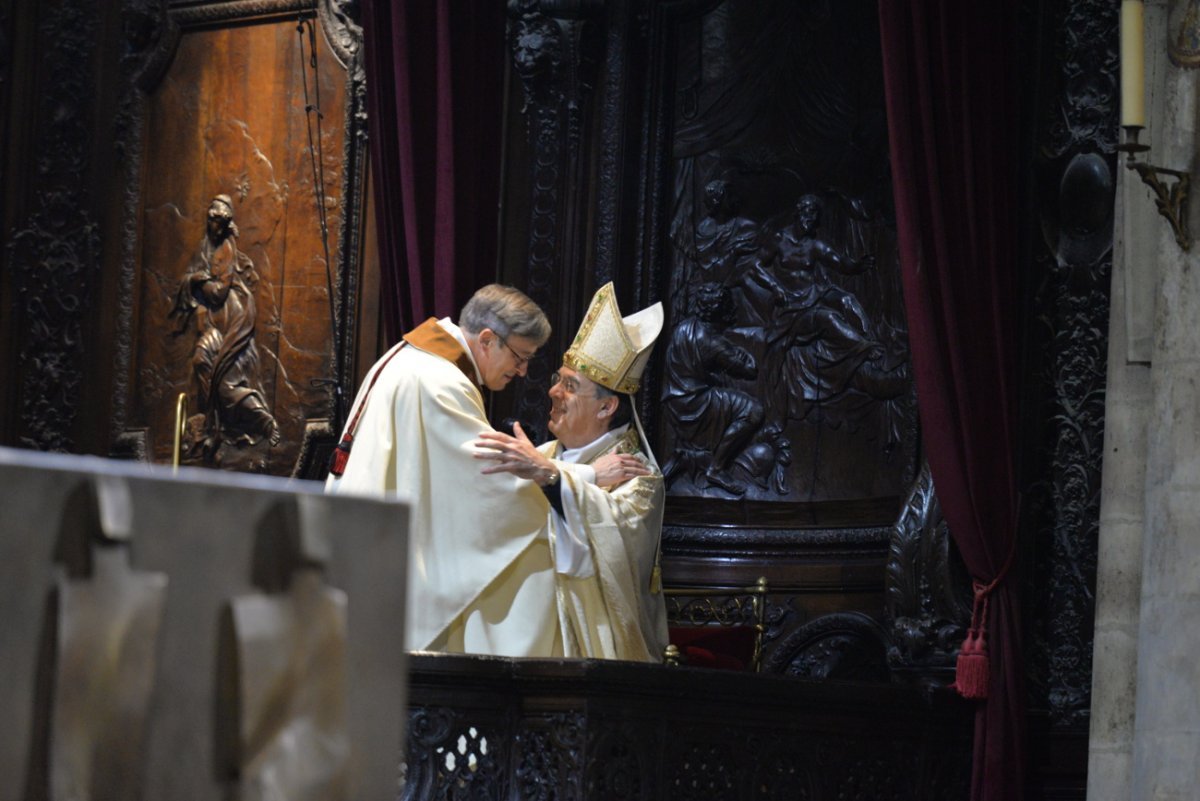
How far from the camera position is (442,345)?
5742 mm

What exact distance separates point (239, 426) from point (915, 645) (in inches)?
112

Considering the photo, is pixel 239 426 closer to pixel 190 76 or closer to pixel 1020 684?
pixel 190 76

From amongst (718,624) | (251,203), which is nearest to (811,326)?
(718,624)

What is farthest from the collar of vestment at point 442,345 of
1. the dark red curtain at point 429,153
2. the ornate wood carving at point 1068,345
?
the ornate wood carving at point 1068,345

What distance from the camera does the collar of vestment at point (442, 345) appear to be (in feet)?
18.8

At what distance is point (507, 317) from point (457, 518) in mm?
600

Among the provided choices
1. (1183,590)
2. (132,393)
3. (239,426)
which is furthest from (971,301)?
(132,393)

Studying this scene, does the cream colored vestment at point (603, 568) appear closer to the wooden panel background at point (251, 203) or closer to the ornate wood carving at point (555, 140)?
the ornate wood carving at point (555, 140)

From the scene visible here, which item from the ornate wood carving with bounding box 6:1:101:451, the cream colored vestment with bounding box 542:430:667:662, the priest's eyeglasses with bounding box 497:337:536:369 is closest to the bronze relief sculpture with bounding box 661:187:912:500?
the cream colored vestment with bounding box 542:430:667:662

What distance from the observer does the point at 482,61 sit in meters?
7.00

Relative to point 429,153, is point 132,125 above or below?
above

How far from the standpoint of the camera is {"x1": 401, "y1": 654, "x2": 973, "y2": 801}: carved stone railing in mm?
4875

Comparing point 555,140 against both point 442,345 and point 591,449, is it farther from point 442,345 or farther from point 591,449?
point 442,345

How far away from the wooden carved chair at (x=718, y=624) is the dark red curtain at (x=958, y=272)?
788mm
